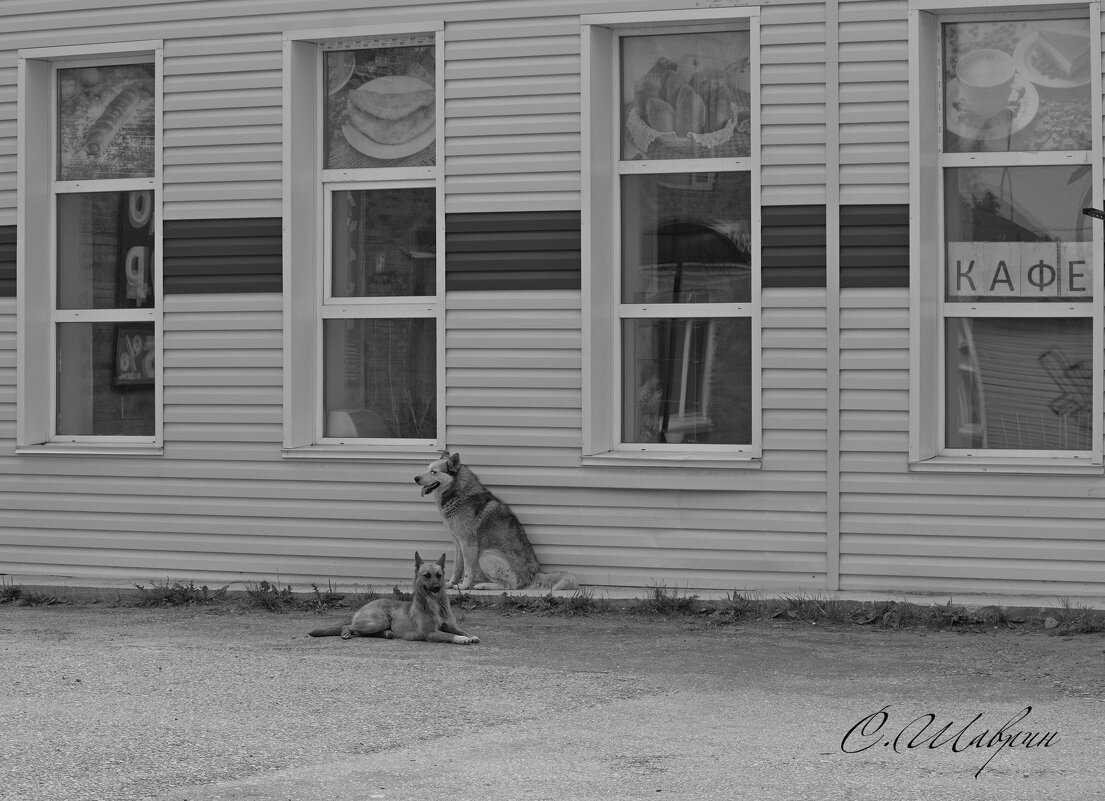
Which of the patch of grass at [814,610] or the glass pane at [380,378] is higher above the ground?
the glass pane at [380,378]

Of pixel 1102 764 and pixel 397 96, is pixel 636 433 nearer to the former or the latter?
pixel 397 96

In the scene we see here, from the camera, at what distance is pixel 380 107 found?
11.7m

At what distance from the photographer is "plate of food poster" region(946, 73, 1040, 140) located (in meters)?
10.4

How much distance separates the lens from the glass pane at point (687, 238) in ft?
35.9

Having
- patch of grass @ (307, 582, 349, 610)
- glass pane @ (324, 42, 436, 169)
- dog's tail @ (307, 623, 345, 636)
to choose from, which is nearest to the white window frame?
glass pane @ (324, 42, 436, 169)

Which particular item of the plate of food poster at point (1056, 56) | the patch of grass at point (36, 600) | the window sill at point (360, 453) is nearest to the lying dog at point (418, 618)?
the window sill at point (360, 453)

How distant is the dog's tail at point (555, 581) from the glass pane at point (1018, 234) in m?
3.07

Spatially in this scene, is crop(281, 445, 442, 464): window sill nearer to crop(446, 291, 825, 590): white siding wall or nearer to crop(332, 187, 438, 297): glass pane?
crop(446, 291, 825, 590): white siding wall

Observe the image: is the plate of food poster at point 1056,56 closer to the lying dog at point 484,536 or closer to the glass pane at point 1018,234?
the glass pane at point 1018,234

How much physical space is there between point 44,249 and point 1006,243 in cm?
698

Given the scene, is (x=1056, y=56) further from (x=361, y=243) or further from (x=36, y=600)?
(x=36, y=600)

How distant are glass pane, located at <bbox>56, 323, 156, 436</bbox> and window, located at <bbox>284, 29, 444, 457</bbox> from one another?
1333 millimetres
